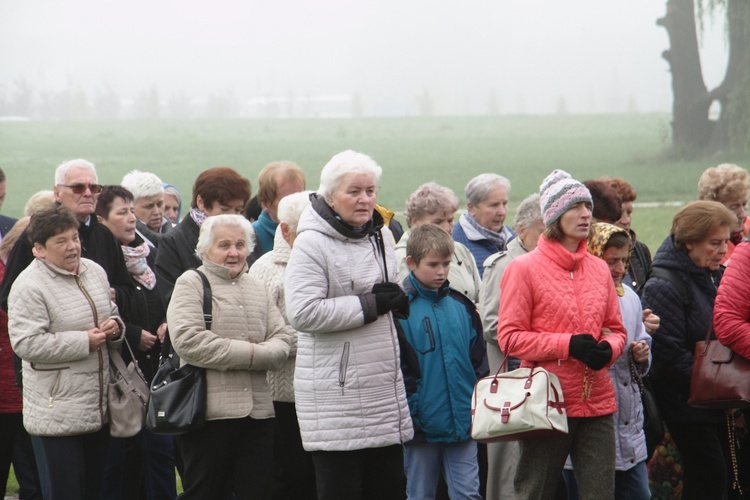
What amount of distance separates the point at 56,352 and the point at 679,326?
3.43 meters

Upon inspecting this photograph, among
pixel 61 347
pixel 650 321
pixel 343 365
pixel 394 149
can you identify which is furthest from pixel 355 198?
pixel 394 149

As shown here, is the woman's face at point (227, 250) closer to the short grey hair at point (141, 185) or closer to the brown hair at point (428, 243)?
the brown hair at point (428, 243)

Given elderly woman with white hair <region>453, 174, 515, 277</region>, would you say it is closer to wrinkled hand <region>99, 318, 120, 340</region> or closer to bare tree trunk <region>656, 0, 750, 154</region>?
wrinkled hand <region>99, 318, 120, 340</region>

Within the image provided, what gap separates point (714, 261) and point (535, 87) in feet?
40.2

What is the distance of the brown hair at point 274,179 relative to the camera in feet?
21.4

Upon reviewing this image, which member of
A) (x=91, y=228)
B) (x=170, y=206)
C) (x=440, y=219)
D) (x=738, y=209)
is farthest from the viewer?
(x=170, y=206)

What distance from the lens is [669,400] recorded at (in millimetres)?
5820

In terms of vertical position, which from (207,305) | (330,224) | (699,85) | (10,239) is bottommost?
(207,305)

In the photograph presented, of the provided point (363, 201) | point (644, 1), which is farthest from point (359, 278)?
point (644, 1)

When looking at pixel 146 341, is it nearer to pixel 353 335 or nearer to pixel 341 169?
pixel 353 335

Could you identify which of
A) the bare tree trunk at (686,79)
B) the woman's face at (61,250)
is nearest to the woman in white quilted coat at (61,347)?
the woman's face at (61,250)

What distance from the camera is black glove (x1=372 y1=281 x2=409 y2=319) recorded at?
4.53m

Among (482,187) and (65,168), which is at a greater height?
(65,168)

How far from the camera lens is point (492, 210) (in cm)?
675
